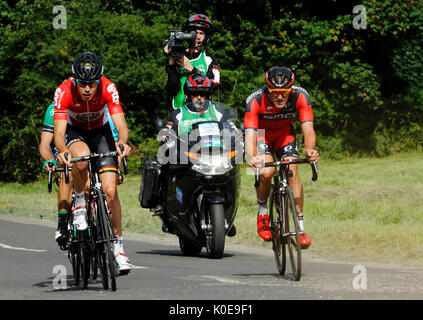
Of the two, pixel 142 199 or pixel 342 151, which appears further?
pixel 342 151

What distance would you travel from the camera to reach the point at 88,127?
965 cm

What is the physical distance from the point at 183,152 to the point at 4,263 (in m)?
2.59

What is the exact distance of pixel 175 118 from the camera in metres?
12.3

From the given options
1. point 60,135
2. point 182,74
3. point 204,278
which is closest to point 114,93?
point 60,135

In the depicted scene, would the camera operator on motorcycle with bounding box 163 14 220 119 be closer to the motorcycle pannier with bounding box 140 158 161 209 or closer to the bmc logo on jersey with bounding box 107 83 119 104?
the motorcycle pannier with bounding box 140 158 161 209

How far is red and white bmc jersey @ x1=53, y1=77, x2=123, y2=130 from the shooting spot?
9320 mm

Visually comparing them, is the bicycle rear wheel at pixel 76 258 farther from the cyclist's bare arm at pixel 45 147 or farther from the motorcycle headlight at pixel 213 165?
the motorcycle headlight at pixel 213 165

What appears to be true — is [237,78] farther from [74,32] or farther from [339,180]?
[339,180]

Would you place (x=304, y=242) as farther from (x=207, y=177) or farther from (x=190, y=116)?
(x=190, y=116)

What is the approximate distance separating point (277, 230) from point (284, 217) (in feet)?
1.54

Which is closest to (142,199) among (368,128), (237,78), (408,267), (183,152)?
(183,152)

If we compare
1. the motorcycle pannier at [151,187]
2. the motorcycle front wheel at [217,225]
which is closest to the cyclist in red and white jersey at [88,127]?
the motorcycle front wheel at [217,225]

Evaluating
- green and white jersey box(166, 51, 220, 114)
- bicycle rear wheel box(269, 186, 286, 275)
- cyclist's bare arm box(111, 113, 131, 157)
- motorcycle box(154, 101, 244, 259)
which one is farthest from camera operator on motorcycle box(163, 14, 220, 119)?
cyclist's bare arm box(111, 113, 131, 157)
